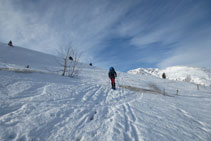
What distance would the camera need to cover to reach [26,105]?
338cm

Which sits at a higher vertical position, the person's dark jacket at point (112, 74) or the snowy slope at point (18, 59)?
the snowy slope at point (18, 59)

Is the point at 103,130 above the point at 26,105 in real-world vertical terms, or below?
below

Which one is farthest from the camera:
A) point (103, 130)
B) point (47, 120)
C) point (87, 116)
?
point (87, 116)

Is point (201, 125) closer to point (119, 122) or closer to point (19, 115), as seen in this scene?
point (119, 122)

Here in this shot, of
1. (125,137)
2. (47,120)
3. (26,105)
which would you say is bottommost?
(125,137)

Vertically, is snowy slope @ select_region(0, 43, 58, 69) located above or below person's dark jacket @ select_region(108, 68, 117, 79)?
above

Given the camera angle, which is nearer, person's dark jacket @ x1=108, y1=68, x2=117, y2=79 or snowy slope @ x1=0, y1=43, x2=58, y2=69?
person's dark jacket @ x1=108, y1=68, x2=117, y2=79

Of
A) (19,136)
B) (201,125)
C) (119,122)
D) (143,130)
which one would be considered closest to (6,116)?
(19,136)

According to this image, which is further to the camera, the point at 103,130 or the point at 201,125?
the point at 201,125

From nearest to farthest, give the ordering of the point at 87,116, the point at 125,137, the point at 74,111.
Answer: the point at 125,137, the point at 87,116, the point at 74,111

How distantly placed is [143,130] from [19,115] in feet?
12.8

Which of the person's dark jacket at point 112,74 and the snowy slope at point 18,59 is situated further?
the snowy slope at point 18,59

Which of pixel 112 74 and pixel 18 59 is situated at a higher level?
pixel 18 59

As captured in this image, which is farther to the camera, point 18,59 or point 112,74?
point 18,59
